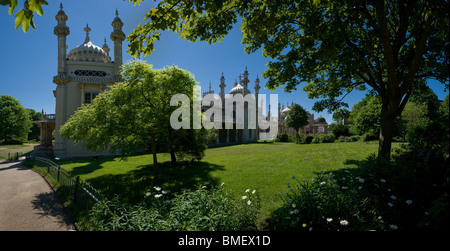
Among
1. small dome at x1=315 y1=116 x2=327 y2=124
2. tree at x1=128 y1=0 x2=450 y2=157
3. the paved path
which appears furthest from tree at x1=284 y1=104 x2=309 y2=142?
the paved path

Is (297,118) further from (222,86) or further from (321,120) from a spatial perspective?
(321,120)

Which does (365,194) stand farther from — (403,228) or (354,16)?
(354,16)

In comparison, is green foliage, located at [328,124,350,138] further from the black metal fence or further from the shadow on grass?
the black metal fence

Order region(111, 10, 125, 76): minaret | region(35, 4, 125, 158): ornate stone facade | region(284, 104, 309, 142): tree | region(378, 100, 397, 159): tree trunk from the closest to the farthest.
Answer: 1. region(378, 100, 397, 159): tree trunk
2. region(35, 4, 125, 158): ornate stone facade
3. region(111, 10, 125, 76): minaret
4. region(284, 104, 309, 142): tree

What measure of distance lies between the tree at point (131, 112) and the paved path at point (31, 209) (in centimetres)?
287

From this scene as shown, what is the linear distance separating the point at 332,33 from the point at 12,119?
56.0 metres

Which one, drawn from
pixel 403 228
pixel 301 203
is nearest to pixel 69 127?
pixel 301 203

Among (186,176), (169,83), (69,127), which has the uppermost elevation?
(169,83)

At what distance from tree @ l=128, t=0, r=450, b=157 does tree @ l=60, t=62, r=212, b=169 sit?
171 inches

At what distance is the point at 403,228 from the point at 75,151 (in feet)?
94.9

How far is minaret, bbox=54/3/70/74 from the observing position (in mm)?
23094

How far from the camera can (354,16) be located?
232 inches

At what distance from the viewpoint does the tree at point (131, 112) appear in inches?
371

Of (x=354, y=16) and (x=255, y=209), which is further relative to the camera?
(x=354, y=16)
